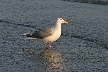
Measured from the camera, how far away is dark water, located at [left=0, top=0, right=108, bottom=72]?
10.9 meters

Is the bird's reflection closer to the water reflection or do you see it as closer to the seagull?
the water reflection

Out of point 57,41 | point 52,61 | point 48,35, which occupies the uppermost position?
point 48,35

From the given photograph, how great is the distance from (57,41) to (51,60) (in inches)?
119

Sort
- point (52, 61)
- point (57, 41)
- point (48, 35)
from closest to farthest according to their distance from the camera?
point (52, 61), point (48, 35), point (57, 41)

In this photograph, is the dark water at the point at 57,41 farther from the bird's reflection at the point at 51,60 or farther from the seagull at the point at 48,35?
the seagull at the point at 48,35

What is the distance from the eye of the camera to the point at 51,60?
11.7 metres

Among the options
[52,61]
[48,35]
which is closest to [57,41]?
[48,35]

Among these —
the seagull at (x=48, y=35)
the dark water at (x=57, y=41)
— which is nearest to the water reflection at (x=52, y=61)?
the dark water at (x=57, y=41)

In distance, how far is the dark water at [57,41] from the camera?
35.8 ft

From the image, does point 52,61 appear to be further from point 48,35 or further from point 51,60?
point 48,35

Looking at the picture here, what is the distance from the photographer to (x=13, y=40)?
46.6 ft

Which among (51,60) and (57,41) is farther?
(57,41)

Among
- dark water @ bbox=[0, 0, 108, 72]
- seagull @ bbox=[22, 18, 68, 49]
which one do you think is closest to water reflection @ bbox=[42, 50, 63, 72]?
dark water @ bbox=[0, 0, 108, 72]

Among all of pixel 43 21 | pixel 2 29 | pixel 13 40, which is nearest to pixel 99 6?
pixel 43 21
